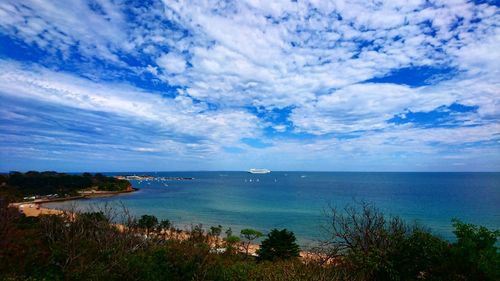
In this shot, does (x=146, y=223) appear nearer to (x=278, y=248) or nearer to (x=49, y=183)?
(x=278, y=248)

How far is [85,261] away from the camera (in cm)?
1516

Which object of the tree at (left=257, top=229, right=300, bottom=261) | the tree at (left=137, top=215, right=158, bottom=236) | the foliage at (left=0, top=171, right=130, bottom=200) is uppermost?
the foliage at (left=0, top=171, right=130, bottom=200)

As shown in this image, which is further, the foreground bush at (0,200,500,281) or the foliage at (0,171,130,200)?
the foliage at (0,171,130,200)

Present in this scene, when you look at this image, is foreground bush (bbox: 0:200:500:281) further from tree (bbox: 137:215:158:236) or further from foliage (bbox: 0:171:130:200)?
foliage (bbox: 0:171:130:200)

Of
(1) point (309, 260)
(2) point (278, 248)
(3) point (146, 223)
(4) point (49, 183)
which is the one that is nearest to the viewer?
(1) point (309, 260)

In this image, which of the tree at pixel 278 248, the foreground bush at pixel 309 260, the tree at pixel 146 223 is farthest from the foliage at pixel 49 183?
the tree at pixel 278 248

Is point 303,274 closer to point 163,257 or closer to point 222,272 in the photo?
point 222,272

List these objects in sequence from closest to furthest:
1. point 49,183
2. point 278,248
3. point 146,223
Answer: point 278,248, point 146,223, point 49,183

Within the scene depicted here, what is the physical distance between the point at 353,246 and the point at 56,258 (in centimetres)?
1456

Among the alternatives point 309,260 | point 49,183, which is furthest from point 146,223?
point 49,183

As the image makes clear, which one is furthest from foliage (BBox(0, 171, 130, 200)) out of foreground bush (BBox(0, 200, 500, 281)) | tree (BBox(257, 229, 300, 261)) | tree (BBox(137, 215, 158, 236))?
tree (BBox(257, 229, 300, 261))

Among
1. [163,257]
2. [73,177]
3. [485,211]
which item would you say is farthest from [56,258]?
[73,177]

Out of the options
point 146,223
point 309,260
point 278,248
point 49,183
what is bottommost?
point 278,248

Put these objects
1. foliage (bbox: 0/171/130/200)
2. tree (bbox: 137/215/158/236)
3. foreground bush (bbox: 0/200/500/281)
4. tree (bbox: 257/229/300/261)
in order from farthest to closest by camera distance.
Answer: foliage (bbox: 0/171/130/200) → tree (bbox: 137/215/158/236) → tree (bbox: 257/229/300/261) → foreground bush (bbox: 0/200/500/281)
